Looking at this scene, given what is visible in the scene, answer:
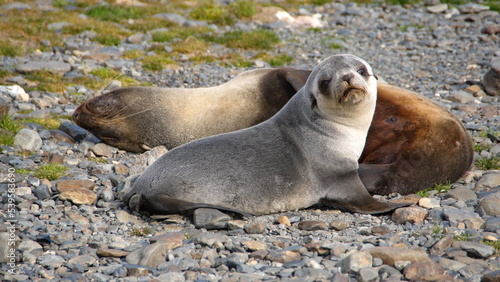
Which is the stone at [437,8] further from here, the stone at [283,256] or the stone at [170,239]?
the stone at [283,256]

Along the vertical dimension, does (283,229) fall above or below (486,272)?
below

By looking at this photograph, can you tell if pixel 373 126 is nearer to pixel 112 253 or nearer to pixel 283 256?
pixel 283 256

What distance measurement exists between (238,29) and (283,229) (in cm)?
1018

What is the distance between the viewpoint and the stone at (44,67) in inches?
423

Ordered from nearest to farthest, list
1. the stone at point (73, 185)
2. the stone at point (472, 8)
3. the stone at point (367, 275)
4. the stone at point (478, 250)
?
the stone at point (367, 275), the stone at point (478, 250), the stone at point (73, 185), the stone at point (472, 8)

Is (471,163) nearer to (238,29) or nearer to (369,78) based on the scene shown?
(369,78)

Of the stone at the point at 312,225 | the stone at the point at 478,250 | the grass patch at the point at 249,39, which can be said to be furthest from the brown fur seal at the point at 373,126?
the grass patch at the point at 249,39

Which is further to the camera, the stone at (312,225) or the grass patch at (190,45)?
the grass patch at (190,45)

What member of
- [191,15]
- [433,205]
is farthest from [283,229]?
[191,15]

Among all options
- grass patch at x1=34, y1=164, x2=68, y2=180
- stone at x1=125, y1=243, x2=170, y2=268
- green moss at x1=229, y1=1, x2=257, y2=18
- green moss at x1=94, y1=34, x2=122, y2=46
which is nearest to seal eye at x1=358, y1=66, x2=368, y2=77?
stone at x1=125, y1=243, x2=170, y2=268

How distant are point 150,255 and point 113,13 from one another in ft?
39.0

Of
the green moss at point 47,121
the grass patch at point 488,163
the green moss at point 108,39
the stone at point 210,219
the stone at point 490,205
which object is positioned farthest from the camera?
the green moss at point 108,39

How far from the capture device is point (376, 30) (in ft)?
49.1

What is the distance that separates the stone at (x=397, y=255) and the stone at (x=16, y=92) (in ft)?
22.1
